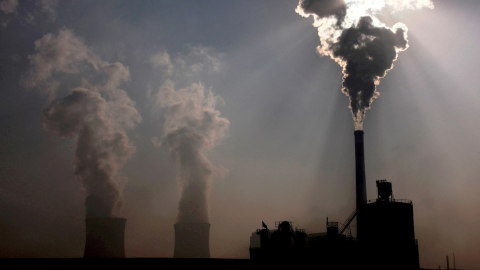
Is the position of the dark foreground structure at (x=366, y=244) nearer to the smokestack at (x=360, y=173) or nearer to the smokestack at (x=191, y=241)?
the smokestack at (x=360, y=173)

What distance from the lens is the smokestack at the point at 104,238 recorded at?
3381cm

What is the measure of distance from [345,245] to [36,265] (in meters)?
21.9

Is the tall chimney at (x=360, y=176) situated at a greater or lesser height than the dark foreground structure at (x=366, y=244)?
greater

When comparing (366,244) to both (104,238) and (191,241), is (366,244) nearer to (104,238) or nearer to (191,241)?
(191,241)

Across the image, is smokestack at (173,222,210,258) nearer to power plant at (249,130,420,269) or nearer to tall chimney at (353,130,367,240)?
power plant at (249,130,420,269)

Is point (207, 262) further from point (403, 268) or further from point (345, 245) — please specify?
point (403, 268)

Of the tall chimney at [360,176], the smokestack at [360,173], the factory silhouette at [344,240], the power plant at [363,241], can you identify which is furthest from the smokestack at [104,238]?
the smokestack at [360,173]

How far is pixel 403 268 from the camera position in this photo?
27.3m

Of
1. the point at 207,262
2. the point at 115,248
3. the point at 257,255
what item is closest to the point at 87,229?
the point at 115,248

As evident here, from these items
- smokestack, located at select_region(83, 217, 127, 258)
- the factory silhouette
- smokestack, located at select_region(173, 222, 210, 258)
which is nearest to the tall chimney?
the factory silhouette

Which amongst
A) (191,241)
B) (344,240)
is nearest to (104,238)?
(191,241)

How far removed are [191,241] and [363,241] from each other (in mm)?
16123

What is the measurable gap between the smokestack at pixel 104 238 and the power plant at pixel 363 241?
11.6 m

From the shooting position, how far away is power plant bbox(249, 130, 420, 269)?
27.9 meters
